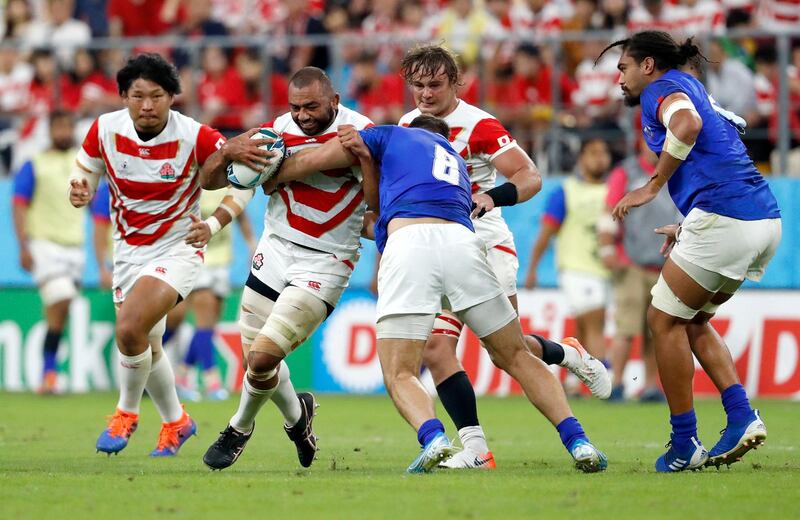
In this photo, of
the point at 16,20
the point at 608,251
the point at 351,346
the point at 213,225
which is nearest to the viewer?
the point at 213,225

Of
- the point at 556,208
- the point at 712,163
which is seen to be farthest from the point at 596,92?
the point at 712,163

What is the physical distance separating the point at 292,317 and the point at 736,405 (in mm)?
2643

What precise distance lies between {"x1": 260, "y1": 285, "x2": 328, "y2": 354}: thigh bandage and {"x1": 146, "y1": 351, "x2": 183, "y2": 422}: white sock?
1521 millimetres

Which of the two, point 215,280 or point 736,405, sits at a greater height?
point 736,405

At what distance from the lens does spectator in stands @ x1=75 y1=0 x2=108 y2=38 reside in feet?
65.9

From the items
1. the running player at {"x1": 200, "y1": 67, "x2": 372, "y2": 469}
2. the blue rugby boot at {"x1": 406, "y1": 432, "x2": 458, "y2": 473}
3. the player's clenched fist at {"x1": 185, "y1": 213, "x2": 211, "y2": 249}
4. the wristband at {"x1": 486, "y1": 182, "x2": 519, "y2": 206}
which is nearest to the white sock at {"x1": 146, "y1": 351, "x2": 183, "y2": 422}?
the running player at {"x1": 200, "y1": 67, "x2": 372, "y2": 469}

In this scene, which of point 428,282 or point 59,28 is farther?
point 59,28

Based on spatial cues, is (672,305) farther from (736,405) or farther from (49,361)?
(49,361)

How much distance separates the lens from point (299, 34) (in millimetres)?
18656

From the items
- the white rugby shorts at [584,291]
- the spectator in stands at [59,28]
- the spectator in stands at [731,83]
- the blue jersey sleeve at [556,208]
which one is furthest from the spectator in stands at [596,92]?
the spectator in stands at [59,28]

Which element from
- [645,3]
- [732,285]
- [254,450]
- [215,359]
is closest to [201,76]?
[215,359]

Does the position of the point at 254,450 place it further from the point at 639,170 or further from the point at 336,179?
the point at 639,170

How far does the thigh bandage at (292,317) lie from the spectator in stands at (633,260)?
683 cm

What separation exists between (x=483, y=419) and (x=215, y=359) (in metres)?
4.69
